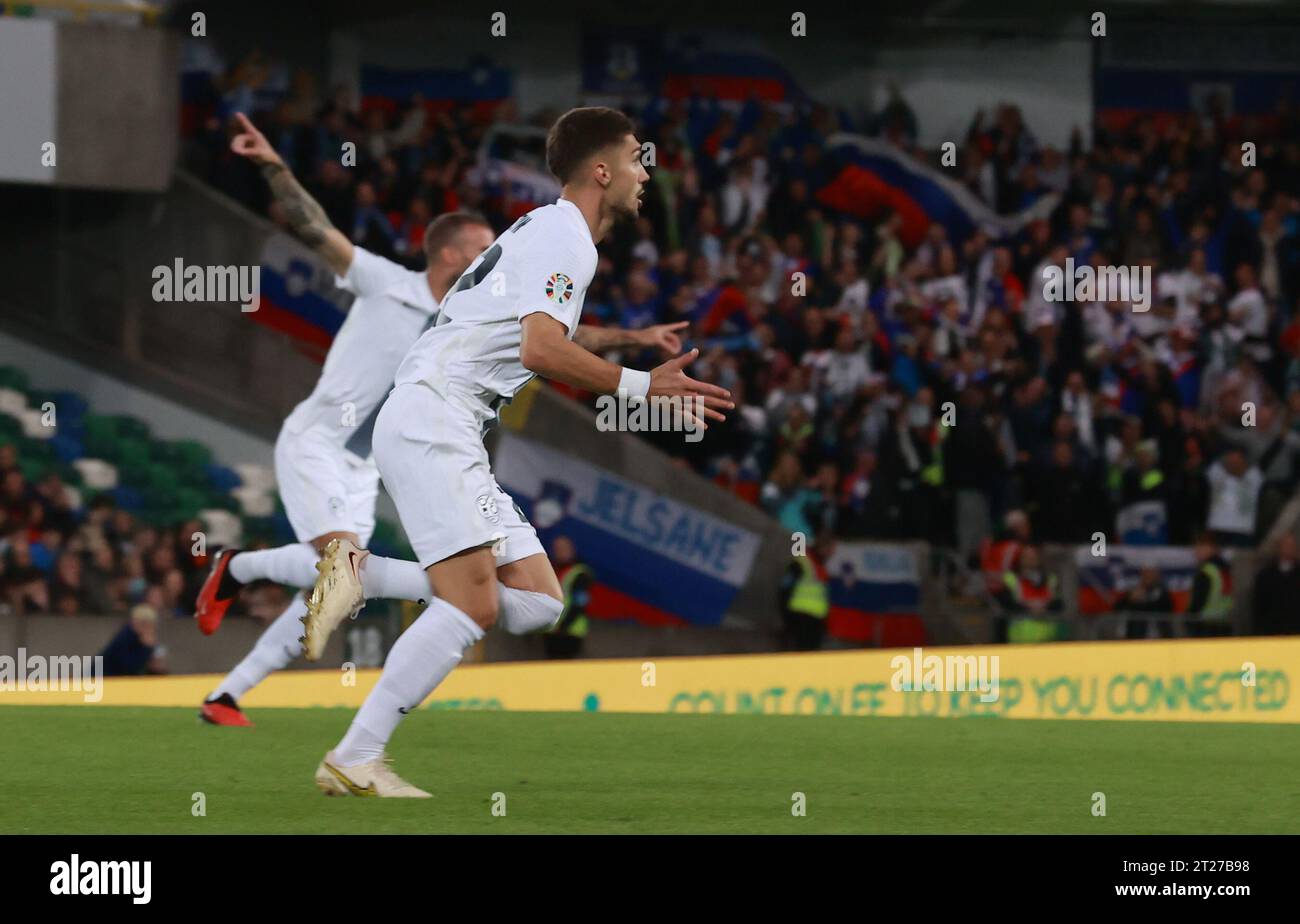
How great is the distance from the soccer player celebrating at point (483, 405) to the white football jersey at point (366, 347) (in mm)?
2605

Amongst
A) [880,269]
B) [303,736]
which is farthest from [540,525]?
[303,736]

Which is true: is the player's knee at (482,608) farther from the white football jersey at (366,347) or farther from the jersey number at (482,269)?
the white football jersey at (366,347)

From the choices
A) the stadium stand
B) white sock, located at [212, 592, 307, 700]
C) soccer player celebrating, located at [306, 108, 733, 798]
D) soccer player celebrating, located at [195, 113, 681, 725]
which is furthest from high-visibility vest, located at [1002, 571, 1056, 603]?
soccer player celebrating, located at [306, 108, 733, 798]

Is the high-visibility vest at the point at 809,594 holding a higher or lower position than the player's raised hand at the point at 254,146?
lower

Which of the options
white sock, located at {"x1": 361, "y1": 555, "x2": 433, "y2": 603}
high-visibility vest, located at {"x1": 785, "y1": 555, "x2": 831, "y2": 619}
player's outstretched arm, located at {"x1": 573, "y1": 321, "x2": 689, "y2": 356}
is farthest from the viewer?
high-visibility vest, located at {"x1": 785, "y1": 555, "x2": 831, "y2": 619}

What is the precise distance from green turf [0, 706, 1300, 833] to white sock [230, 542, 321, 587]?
65 centimetres

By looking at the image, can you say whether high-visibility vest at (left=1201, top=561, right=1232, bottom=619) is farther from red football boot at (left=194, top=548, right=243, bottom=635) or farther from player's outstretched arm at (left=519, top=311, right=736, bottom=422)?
player's outstretched arm at (left=519, top=311, right=736, bottom=422)

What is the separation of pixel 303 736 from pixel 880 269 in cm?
1198

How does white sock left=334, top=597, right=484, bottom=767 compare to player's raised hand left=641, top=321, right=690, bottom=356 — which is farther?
player's raised hand left=641, top=321, right=690, bottom=356

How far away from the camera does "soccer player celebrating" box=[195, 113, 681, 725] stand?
354 inches

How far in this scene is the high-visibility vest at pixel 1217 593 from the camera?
1619 cm

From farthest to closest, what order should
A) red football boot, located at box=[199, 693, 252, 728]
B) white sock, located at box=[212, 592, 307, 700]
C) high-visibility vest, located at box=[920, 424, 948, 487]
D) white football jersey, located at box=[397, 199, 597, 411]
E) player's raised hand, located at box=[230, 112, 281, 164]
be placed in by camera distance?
high-visibility vest, located at box=[920, 424, 948, 487] → red football boot, located at box=[199, 693, 252, 728] → white sock, located at box=[212, 592, 307, 700] → player's raised hand, located at box=[230, 112, 281, 164] → white football jersey, located at box=[397, 199, 597, 411]

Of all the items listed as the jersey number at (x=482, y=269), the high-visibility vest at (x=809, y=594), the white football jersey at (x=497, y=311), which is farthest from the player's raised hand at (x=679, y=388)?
the high-visibility vest at (x=809, y=594)

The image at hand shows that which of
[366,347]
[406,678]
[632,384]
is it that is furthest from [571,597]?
[632,384]
